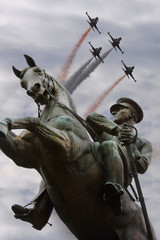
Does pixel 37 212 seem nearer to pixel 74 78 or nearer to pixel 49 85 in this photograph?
pixel 49 85

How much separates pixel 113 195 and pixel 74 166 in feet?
3.42

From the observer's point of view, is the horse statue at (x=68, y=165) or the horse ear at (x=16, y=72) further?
the horse ear at (x=16, y=72)

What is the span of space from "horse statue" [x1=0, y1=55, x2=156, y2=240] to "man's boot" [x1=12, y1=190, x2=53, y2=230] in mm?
454

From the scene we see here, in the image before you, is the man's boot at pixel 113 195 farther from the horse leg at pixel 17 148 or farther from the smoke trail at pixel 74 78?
the smoke trail at pixel 74 78

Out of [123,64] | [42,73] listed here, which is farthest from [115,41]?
[42,73]

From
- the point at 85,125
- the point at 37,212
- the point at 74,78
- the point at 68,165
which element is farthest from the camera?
the point at 74,78

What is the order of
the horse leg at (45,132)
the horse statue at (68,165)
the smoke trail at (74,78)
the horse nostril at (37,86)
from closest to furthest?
the horse leg at (45,132) < the horse statue at (68,165) < the horse nostril at (37,86) < the smoke trail at (74,78)

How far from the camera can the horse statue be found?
38.2ft

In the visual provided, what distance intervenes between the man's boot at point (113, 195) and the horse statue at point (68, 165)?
43cm

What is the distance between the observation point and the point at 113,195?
11.5 metres

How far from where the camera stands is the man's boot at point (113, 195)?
11453mm

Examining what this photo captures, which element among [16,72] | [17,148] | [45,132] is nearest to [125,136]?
[45,132]

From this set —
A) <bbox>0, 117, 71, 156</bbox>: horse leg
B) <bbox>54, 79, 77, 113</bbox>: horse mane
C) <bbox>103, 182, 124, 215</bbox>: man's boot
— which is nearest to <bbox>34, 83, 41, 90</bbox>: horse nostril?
<bbox>54, 79, 77, 113</bbox>: horse mane

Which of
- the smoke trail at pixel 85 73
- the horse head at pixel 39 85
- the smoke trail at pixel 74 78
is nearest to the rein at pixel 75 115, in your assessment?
the horse head at pixel 39 85
